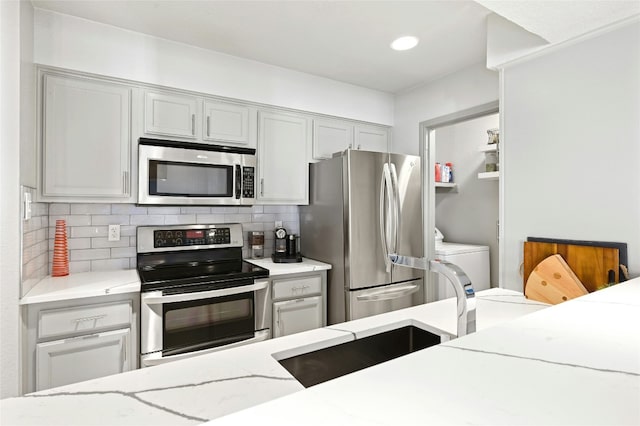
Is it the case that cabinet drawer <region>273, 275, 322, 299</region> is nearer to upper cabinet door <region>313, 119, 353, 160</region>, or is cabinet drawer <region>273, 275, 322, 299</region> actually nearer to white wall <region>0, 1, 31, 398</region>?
upper cabinet door <region>313, 119, 353, 160</region>

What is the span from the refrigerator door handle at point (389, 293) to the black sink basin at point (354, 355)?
47.8 inches

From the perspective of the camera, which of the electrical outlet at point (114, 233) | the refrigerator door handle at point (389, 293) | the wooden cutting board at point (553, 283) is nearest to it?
the wooden cutting board at point (553, 283)

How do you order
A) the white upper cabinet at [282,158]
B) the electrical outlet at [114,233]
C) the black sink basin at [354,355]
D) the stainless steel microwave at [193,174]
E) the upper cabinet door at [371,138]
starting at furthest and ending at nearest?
the upper cabinet door at [371,138], the white upper cabinet at [282,158], the electrical outlet at [114,233], the stainless steel microwave at [193,174], the black sink basin at [354,355]

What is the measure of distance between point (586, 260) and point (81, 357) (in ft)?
8.51

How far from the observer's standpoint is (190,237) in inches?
104

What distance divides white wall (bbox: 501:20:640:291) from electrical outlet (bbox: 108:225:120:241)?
2512mm

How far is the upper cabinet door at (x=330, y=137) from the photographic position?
300 cm

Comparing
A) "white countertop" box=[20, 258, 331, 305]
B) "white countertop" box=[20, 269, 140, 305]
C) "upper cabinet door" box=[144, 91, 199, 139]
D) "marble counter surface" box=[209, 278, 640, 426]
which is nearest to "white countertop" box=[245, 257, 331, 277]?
"white countertop" box=[20, 258, 331, 305]

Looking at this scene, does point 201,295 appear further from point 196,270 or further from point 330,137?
point 330,137

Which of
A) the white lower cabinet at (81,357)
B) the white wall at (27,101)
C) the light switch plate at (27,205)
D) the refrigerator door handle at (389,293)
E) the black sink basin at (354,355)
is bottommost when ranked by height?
the white lower cabinet at (81,357)

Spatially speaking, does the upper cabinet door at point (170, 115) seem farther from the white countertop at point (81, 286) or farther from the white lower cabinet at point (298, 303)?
the white lower cabinet at point (298, 303)

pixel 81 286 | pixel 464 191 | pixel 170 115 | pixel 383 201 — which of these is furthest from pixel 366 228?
pixel 464 191

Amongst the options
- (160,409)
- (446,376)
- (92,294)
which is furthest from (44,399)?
(92,294)

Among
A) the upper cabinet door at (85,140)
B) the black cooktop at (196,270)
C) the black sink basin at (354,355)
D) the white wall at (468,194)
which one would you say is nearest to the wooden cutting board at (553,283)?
the black sink basin at (354,355)
